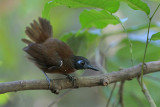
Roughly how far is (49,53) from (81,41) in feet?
1.66

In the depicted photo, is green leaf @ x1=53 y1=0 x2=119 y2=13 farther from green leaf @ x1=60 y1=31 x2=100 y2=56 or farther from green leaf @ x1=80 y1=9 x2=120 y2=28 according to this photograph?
green leaf @ x1=60 y1=31 x2=100 y2=56

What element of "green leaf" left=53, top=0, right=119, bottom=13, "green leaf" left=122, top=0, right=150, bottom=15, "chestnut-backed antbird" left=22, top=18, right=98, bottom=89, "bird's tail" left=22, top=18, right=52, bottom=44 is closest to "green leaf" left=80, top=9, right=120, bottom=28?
"green leaf" left=53, top=0, right=119, bottom=13

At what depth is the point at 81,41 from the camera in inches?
99.7

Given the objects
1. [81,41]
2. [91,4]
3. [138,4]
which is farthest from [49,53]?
[138,4]

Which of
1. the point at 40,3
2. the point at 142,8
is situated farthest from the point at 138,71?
the point at 40,3

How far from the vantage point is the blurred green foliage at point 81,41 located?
1635 millimetres

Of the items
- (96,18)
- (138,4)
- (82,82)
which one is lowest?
(82,82)

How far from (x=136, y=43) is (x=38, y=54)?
1.05m

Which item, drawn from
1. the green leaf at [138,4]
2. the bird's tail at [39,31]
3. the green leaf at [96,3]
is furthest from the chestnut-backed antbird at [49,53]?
the green leaf at [138,4]

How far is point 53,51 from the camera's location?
216 centimetres

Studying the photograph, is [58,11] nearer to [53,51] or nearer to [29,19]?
[29,19]

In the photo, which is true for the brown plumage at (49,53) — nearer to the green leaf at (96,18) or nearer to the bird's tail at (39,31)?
the bird's tail at (39,31)

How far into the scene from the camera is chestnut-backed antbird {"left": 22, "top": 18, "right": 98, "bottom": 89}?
209 cm

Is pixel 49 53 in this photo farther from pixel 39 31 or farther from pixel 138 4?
pixel 138 4
